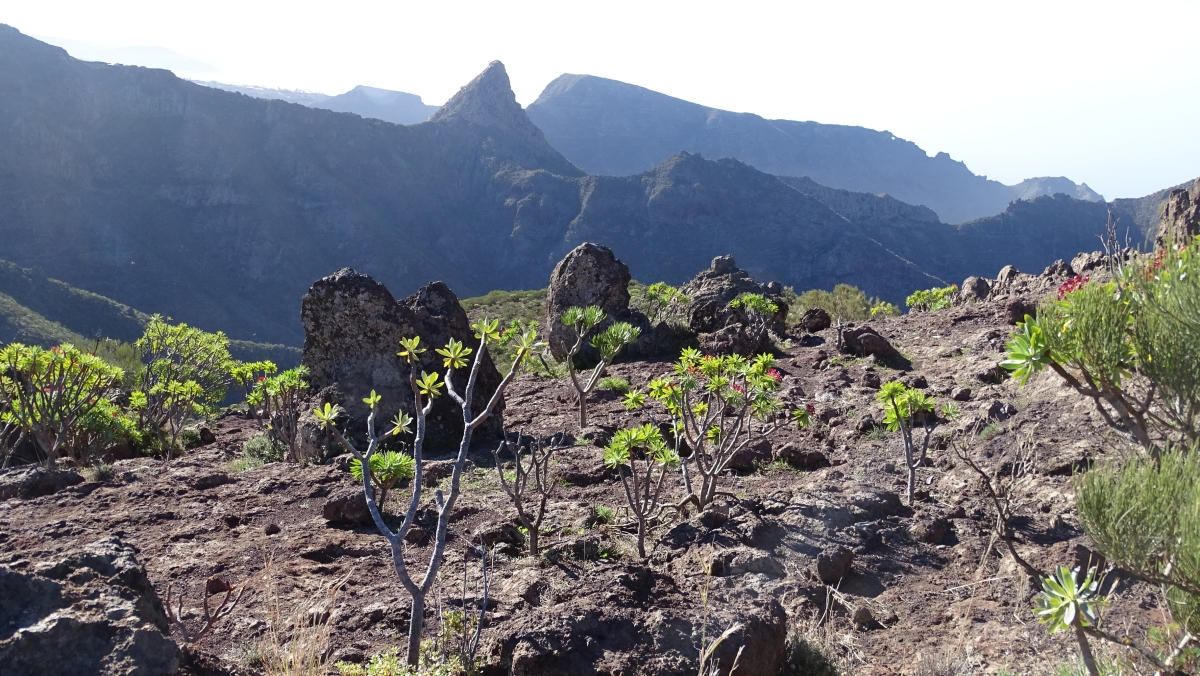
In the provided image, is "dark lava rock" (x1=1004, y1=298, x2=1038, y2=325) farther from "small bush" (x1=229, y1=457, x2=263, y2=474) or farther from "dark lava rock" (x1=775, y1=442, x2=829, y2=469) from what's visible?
"small bush" (x1=229, y1=457, x2=263, y2=474)

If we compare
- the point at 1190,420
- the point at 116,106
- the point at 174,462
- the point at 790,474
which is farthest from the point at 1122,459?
the point at 116,106

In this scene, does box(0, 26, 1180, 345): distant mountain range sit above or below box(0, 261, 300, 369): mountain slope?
above

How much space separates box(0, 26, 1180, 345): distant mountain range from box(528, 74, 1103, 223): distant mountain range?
7689 cm

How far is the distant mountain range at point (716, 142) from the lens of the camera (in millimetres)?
174750

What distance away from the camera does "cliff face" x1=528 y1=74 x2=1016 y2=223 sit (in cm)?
17475

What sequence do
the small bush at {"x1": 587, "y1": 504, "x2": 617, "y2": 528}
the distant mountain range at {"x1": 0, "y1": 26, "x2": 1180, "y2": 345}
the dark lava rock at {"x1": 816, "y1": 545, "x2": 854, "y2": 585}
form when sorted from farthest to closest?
the distant mountain range at {"x1": 0, "y1": 26, "x2": 1180, "y2": 345} → the small bush at {"x1": 587, "y1": 504, "x2": 617, "y2": 528} → the dark lava rock at {"x1": 816, "y1": 545, "x2": 854, "y2": 585}

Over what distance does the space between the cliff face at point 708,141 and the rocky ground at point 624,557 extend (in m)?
167

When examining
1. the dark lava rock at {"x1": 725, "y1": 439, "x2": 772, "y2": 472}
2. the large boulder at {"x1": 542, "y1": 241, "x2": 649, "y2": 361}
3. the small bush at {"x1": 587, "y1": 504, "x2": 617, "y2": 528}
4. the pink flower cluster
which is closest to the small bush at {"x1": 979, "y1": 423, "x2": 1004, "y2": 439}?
the pink flower cluster

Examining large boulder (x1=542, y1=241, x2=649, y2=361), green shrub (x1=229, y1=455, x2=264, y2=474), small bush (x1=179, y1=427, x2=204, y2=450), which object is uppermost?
large boulder (x1=542, y1=241, x2=649, y2=361)

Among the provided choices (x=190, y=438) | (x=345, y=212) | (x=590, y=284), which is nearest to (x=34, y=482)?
(x=190, y=438)

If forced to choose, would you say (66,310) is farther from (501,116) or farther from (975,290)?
(501,116)

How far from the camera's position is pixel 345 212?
262ft

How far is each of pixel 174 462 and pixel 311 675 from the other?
563cm

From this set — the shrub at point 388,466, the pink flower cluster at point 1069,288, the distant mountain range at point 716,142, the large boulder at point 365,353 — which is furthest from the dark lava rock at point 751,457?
the distant mountain range at point 716,142
